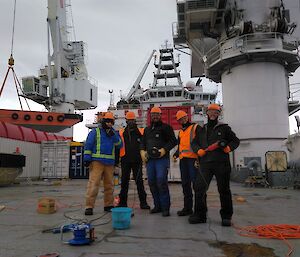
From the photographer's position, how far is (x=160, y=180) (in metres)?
5.49

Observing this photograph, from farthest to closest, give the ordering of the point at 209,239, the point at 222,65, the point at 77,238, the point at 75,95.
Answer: the point at 75,95 < the point at 222,65 < the point at 209,239 < the point at 77,238

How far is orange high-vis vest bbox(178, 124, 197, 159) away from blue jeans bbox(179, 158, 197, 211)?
88 mm

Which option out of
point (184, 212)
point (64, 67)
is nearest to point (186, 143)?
point (184, 212)

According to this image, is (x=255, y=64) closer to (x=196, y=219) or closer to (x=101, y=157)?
(x=101, y=157)

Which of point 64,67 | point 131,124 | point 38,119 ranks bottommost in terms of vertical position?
point 131,124

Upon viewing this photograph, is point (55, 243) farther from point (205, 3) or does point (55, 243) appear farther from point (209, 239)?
point (205, 3)

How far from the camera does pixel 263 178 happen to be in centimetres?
1295

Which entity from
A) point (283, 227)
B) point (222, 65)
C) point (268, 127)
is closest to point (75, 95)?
point (222, 65)

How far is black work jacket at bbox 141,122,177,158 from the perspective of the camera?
5637 millimetres

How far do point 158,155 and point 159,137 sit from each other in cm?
35

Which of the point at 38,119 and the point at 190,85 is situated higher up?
the point at 190,85

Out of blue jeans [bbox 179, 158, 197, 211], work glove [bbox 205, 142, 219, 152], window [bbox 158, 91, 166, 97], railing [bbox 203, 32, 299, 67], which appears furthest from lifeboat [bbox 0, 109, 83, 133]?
work glove [bbox 205, 142, 219, 152]

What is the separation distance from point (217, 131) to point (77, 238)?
2.37 meters

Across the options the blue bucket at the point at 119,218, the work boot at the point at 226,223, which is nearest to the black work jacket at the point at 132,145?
the blue bucket at the point at 119,218
